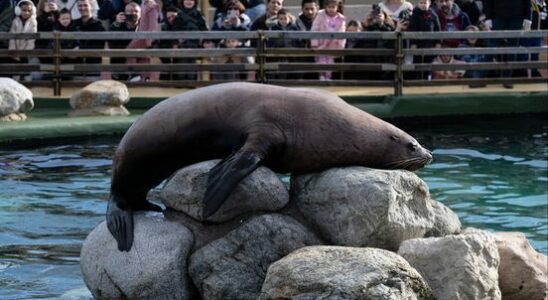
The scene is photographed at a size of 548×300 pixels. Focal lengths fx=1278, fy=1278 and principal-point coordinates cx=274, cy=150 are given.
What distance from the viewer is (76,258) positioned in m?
8.09

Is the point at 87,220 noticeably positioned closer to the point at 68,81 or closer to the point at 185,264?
the point at 185,264

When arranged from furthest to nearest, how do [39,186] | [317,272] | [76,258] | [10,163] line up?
[10,163] → [39,186] → [76,258] → [317,272]

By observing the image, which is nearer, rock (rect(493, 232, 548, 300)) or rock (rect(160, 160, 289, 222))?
rock (rect(160, 160, 289, 222))

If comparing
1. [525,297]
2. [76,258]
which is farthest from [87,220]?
[525,297]

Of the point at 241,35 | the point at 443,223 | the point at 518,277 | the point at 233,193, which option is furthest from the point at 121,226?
the point at 241,35

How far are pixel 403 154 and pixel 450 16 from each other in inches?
399

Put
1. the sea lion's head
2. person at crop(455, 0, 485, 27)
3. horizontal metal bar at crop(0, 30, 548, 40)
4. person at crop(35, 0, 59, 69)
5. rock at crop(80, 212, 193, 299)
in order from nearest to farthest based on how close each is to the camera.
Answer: rock at crop(80, 212, 193, 299) < the sea lion's head < horizontal metal bar at crop(0, 30, 548, 40) < person at crop(35, 0, 59, 69) < person at crop(455, 0, 485, 27)

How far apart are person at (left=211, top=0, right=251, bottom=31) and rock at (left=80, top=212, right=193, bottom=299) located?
963 centimetres

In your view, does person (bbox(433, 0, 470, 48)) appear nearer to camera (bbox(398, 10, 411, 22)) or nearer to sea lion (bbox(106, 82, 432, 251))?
camera (bbox(398, 10, 411, 22))

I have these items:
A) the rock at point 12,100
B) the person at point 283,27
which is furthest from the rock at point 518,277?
the person at point 283,27

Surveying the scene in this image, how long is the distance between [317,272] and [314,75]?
37.0ft

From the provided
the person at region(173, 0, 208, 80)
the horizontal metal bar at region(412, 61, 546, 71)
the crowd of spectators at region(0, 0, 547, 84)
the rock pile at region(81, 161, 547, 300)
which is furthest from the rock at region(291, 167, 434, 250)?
the person at region(173, 0, 208, 80)

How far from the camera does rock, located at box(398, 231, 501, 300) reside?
617 centimetres

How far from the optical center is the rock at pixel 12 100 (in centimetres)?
1349
